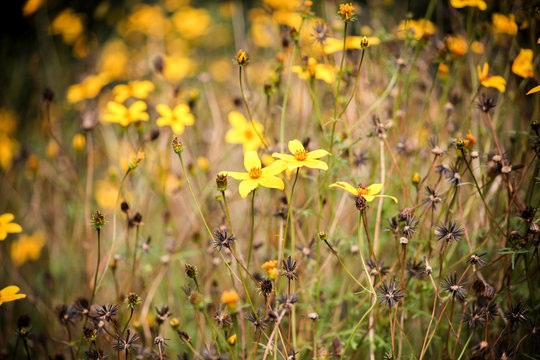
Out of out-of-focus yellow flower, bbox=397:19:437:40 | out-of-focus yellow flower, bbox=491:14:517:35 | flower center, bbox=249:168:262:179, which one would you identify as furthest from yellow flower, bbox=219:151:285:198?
out-of-focus yellow flower, bbox=491:14:517:35

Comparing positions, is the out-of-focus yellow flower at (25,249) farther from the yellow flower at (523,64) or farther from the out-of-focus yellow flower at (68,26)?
the yellow flower at (523,64)

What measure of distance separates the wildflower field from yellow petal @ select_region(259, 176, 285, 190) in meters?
0.02

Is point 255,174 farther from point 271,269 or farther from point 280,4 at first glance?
point 280,4

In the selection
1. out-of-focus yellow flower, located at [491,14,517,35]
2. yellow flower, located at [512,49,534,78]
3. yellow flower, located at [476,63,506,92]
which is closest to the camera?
yellow flower, located at [476,63,506,92]

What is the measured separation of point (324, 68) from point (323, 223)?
77 cm

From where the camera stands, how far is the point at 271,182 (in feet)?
3.71

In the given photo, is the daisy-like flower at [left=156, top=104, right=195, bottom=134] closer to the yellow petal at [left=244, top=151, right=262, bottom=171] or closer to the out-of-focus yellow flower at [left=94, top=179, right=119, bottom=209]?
the yellow petal at [left=244, top=151, right=262, bottom=171]

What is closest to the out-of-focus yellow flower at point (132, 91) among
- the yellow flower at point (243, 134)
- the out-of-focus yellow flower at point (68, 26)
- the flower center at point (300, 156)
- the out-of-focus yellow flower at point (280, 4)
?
the yellow flower at point (243, 134)

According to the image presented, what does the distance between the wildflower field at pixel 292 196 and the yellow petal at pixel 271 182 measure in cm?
2

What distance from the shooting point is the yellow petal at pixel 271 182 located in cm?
111

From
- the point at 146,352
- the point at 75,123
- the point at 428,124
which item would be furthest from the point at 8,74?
the point at 428,124

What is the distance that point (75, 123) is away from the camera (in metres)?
3.29

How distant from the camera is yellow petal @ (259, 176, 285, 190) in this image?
1.11 m

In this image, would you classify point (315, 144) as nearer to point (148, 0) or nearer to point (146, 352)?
point (146, 352)
